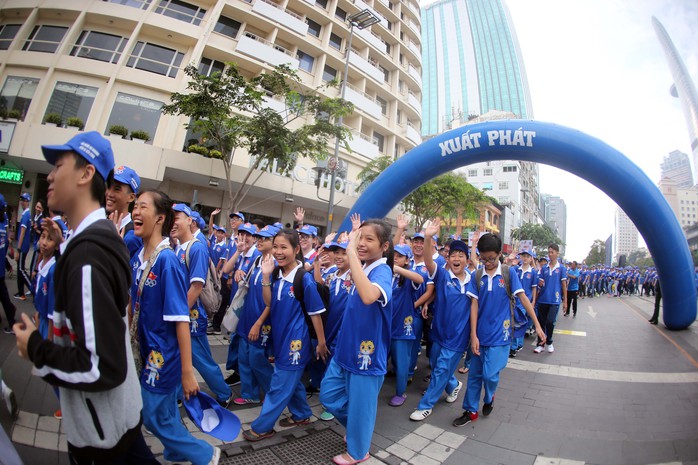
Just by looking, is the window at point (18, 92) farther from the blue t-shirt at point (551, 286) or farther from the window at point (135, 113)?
the blue t-shirt at point (551, 286)

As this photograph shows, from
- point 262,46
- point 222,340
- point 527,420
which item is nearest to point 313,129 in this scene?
point 262,46

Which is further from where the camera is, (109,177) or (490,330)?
(490,330)

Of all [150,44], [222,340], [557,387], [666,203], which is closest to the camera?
[557,387]

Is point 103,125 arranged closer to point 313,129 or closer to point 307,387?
point 313,129

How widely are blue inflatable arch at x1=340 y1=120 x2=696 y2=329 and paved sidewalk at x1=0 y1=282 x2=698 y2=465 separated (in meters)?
2.64

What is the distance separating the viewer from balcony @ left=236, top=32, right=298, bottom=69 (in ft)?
58.1

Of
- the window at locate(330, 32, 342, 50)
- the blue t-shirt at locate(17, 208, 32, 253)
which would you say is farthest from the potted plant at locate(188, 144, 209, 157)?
the window at locate(330, 32, 342, 50)

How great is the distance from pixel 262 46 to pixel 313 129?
7899 mm

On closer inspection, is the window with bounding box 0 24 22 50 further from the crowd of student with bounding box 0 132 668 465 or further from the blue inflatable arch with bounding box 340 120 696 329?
the blue inflatable arch with bounding box 340 120 696 329

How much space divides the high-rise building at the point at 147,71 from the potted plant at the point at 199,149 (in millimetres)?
376

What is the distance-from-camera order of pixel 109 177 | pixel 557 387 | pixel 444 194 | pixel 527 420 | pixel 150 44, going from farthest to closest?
1. pixel 444 194
2. pixel 150 44
3. pixel 557 387
4. pixel 527 420
5. pixel 109 177

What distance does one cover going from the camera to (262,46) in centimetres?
1827

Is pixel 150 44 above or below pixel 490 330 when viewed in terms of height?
above

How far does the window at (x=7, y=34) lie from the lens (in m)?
15.6
